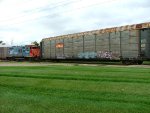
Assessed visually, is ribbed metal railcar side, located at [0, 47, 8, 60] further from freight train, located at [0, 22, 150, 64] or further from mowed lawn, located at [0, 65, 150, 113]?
mowed lawn, located at [0, 65, 150, 113]

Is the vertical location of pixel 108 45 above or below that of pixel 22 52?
above

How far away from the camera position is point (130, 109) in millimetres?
8172

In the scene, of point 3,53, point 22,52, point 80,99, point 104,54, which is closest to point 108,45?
point 104,54

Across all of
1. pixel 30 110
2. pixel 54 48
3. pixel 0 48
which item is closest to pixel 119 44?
pixel 54 48

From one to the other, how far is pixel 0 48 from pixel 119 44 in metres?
35.4

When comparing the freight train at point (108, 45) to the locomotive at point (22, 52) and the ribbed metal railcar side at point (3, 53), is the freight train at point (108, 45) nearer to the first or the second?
the locomotive at point (22, 52)

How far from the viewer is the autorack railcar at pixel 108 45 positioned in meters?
32.8

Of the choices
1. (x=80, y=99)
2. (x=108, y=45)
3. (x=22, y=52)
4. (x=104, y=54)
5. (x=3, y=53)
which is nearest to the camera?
(x=80, y=99)

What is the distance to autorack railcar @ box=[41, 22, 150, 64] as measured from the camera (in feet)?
108

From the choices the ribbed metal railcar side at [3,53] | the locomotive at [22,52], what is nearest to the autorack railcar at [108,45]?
the locomotive at [22,52]

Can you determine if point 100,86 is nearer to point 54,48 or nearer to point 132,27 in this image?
point 132,27

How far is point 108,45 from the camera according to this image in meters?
36.8

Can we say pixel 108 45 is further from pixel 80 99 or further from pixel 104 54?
pixel 80 99

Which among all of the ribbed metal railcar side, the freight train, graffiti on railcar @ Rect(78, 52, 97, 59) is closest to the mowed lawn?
the freight train
